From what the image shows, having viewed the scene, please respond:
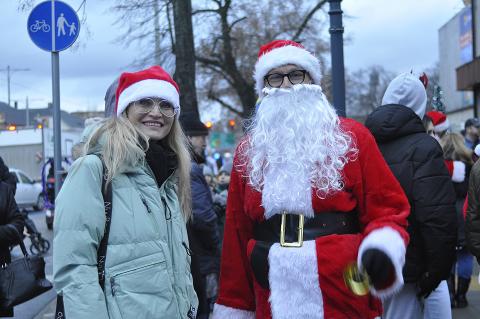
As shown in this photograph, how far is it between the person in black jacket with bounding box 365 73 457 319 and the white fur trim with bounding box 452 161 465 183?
2.83 m

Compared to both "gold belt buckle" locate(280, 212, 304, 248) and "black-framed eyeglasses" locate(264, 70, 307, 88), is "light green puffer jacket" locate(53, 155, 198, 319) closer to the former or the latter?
"gold belt buckle" locate(280, 212, 304, 248)

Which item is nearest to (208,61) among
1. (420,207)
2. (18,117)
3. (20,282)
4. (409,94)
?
(20,282)

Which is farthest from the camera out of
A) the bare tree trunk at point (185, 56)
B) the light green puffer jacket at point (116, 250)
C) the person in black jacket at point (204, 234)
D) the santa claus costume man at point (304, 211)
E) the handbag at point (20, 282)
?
the bare tree trunk at point (185, 56)

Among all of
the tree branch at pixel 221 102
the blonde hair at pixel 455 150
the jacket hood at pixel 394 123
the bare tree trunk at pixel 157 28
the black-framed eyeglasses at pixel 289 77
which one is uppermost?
the bare tree trunk at pixel 157 28

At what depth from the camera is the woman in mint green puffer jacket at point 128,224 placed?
244 centimetres

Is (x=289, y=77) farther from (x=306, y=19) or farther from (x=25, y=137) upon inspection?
(x=25, y=137)

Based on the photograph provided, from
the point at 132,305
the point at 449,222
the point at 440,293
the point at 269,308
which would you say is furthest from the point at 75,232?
the point at 440,293

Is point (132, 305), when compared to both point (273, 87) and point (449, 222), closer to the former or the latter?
point (273, 87)

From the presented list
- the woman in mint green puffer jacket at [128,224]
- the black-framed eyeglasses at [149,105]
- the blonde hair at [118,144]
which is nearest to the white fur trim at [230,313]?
the woman in mint green puffer jacket at [128,224]

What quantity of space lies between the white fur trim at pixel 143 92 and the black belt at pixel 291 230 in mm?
772

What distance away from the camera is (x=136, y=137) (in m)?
2.77

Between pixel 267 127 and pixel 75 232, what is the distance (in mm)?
1003

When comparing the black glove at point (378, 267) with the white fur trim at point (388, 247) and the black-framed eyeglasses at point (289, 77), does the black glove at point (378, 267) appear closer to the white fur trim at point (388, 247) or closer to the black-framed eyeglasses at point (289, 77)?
the white fur trim at point (388, 247)

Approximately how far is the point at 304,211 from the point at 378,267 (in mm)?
390
